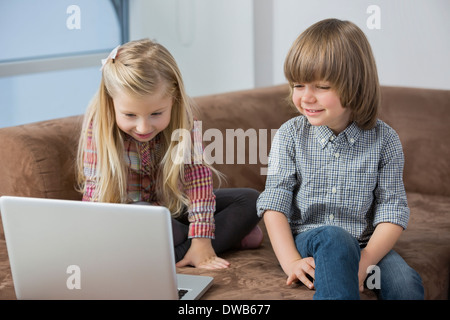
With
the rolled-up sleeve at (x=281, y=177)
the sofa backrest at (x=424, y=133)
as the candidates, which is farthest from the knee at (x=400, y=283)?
the sofa backrest at (x=424, y=133)

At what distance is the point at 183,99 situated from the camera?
68.3 inches

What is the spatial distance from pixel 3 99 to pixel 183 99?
6.26 feet

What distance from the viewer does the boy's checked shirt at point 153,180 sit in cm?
173

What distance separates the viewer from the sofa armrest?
1771mm

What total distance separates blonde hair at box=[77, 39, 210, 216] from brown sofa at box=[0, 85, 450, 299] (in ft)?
0.38

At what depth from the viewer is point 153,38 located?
9.87 feet

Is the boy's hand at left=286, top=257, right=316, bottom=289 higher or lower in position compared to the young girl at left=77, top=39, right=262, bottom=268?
lower

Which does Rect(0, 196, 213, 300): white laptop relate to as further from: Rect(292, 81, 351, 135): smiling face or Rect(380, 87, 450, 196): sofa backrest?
Rect(380, 87, 450, 196): sofa backrest

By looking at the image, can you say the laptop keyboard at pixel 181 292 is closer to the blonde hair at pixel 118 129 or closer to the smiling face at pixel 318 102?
the blonde hair at pixel 118 129

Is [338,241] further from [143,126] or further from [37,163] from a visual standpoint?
[37,163]

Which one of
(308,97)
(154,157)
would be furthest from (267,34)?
(308,97)

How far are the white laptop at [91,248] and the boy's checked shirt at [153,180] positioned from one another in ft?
1.29

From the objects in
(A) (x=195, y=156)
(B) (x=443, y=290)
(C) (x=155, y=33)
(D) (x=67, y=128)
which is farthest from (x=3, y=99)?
(B) (x=443, y=290)

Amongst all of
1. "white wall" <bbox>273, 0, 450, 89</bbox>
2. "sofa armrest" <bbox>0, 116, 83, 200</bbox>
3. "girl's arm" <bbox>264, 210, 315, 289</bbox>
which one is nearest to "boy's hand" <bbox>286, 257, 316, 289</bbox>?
"girl's arm" <bbox>264, 210, 315, 289</bbox>
